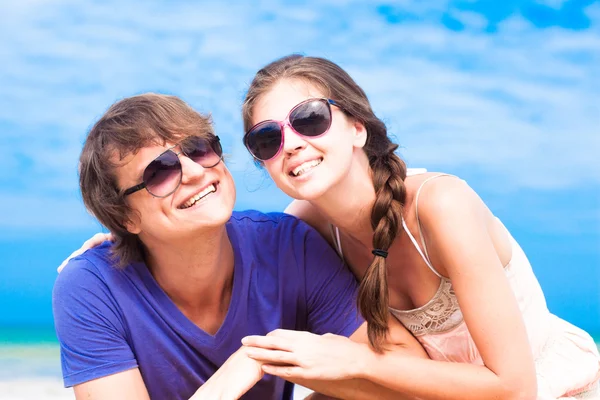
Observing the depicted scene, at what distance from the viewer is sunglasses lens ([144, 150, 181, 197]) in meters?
3.25

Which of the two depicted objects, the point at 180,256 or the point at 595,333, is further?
the point at 595,333

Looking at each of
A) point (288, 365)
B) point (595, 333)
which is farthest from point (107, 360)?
point (595, 333)

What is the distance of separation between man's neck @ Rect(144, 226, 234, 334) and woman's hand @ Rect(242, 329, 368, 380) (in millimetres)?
508

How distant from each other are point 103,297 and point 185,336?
1.41 ft

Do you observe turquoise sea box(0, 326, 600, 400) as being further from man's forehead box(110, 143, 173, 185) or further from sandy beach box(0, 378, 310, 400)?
man's forehead box(110, 143, 173, 185)

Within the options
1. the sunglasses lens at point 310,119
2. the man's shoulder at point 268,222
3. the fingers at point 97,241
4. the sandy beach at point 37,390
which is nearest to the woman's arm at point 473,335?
the sunglasses lens at point 310,119

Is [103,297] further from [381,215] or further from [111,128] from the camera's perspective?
[381,215]

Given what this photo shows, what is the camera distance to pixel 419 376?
3.12 metres

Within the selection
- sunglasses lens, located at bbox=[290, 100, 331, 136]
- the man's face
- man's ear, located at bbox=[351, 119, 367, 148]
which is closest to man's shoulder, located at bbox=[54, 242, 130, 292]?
the man's face

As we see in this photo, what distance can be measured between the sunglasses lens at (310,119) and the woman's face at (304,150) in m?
0.03

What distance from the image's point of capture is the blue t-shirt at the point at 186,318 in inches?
131

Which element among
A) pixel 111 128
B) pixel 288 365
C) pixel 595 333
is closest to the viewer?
pixel 288 365

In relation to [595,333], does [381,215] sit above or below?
below

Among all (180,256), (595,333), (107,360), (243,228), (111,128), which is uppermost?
(595,333)
